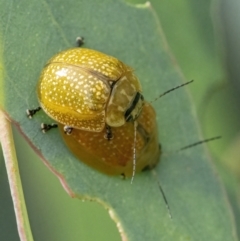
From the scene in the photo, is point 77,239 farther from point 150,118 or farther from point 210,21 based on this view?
point 210,21

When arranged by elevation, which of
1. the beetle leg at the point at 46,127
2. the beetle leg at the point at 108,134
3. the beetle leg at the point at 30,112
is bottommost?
the beetle leg at the point at 108,134

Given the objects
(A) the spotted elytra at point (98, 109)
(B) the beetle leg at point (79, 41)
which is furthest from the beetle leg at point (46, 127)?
(B) the beetle leg at point (79, 41)

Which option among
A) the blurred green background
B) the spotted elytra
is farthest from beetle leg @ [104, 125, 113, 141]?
the blurred green background

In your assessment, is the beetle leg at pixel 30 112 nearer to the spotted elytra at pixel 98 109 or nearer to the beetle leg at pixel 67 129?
the spotted elytra at pixel 98 109

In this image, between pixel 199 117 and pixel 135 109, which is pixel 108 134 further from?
pixel 199 117

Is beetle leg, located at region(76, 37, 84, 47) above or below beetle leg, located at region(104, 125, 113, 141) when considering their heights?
above

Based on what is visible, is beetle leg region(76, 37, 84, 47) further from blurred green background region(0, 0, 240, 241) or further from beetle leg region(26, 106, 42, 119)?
blurred green background region(0, 0, 240, 241)

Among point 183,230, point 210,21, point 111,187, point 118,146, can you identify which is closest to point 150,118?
point 118,146

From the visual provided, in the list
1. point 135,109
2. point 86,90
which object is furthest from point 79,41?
point 135,109
